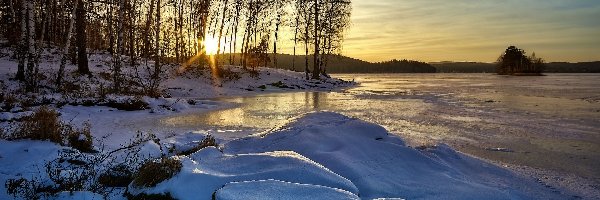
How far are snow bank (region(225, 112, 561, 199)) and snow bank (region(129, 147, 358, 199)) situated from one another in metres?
0.65

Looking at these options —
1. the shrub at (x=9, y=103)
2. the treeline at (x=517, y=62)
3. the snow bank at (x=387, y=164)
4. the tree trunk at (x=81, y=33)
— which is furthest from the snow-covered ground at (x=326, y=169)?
the treeline at (x=517, y=62)

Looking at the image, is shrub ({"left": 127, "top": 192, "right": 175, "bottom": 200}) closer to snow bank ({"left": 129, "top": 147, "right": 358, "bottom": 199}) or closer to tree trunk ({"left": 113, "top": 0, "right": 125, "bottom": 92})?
snow bank ({"left": 129, "top": 147, "right": 358, "bottom": 199})

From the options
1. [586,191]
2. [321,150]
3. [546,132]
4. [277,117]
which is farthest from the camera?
[277,117]

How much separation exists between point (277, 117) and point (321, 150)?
695 cm

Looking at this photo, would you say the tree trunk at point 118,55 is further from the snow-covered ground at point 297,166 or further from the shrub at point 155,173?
the shrub at point 155,173

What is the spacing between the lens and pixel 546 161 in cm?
728

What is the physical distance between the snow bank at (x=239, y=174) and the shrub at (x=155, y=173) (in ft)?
0.23

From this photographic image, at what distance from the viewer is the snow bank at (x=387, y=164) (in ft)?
16.7

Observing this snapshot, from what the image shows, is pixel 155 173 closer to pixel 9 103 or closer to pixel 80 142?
pixel 80 142

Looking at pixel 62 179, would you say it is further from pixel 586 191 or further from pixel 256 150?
pixel 586 191

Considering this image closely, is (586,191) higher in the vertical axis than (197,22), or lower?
lower

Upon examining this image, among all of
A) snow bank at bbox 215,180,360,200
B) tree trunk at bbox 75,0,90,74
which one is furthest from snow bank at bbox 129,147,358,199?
tree trunk at bbox 75,0,90,74

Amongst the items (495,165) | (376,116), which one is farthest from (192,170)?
(376,116)

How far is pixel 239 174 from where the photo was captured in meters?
4.62
